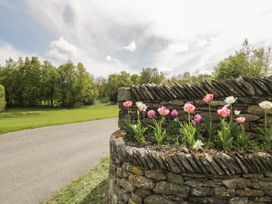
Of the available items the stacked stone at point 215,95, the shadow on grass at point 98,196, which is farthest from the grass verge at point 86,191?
the stacked stone at point 215,95

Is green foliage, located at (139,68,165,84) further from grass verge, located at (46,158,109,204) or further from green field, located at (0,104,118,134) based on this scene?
grass verge, located at (46,158,109,204)

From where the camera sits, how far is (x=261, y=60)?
11023mm

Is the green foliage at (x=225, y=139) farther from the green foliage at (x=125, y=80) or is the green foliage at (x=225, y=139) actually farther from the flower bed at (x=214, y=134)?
the green foliage at (x=125, y=80)

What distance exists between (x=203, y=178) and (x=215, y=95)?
1634 millimetres

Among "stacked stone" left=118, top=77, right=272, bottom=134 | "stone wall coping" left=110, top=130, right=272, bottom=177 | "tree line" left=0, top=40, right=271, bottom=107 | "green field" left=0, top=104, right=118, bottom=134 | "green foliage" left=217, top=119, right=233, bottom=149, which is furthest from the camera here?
"tree line" left=0, top=40, right=271, bottom=107

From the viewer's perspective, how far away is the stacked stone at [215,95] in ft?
11.1

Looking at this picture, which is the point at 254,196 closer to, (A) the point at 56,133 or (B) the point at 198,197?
(B) the point at 198,197

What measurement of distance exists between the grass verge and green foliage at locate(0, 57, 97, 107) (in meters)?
37.9

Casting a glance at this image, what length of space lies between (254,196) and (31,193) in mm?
4463

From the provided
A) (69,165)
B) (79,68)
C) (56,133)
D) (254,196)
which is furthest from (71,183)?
(79,68)

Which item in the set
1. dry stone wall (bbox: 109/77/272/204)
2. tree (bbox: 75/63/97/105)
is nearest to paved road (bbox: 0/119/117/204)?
dry stone wall (bbox: 109/77/272/204)

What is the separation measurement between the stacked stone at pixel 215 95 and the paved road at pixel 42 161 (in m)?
2.77

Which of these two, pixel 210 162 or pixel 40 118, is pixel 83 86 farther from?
pixel 210 162

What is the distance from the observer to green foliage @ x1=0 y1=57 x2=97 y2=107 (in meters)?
41.5
